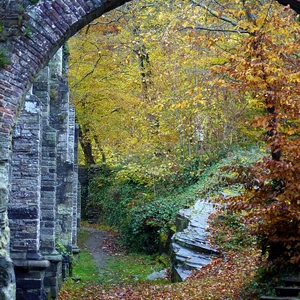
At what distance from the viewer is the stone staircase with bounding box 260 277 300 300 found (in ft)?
25.2

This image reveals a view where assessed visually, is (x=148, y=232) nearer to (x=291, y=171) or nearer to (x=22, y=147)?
(x=22, y=147)

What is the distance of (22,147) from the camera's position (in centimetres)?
1004

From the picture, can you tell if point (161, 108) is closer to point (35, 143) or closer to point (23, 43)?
point (35, 143)

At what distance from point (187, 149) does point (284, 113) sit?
14093mm

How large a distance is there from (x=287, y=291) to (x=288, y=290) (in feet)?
0.12

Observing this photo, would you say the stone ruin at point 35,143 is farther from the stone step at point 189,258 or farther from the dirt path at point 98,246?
the stone step at point 189,258

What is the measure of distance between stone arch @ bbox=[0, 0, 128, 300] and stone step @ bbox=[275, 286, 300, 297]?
4314mm

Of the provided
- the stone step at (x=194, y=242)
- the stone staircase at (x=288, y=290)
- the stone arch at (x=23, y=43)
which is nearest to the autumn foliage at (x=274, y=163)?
the stone staircase at (x=288, y=290)

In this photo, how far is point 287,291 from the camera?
Result: 795 cm

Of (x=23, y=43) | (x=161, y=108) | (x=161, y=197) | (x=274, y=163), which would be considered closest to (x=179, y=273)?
(x=161, y=108)

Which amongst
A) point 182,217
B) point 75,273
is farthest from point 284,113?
point 75,273

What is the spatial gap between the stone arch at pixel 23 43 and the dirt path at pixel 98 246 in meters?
11.5

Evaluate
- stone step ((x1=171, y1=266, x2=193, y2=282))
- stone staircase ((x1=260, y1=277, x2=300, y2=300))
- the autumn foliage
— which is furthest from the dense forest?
stone staircase ((x1=260, y1=277, x2=300, y2=300))

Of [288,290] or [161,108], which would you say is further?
[161,108]
